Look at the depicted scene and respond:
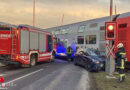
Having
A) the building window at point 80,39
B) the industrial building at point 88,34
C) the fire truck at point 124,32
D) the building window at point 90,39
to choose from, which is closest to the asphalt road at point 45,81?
the fire truck at point 124,32

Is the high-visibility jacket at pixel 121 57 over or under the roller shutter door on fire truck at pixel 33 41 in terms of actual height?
under

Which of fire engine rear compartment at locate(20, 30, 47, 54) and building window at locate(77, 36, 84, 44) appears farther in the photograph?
building window at locate(77, 36, 84, 44)

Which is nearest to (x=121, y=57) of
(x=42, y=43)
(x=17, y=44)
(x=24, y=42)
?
(x=24, y=42)

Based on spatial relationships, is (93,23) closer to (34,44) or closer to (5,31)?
(34,44)

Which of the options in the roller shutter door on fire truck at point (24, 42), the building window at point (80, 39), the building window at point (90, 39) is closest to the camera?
the roller shutter door on fire truck at point (24, 42)

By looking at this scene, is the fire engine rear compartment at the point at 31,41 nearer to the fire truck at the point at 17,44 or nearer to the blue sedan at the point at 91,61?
the fire truck at the point at 17,44

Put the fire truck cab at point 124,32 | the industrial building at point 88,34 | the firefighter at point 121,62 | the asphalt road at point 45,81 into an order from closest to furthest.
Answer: the asphalt road at point 45,81 → the firefighter at point 121,62 → the fire truck cab at point 124,32 → the industrial building at point 88,34

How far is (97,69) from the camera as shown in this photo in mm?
9406

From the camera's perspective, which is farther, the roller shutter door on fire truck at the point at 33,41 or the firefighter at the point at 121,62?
the roller shutter door on fire truck at the point at 33,41

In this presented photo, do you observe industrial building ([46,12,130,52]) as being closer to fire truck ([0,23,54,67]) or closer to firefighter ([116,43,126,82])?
firefighter ([116,43,126,82])

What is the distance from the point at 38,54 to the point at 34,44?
1.04m

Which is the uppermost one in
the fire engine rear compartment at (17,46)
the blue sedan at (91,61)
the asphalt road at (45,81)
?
the fire engine rear compartment at (17,46)

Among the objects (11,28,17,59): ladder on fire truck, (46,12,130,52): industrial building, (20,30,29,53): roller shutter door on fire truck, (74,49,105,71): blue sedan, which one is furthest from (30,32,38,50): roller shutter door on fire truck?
(46,12,130,52): industrial building

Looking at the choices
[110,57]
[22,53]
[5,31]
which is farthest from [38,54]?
[110,57]
